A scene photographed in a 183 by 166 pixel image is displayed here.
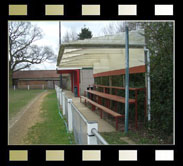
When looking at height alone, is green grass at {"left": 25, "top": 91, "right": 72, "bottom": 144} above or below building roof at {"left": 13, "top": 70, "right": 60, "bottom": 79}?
below

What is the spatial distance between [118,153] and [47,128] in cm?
465

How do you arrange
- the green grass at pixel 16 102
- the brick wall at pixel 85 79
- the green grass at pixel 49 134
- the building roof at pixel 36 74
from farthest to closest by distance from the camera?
the building roof at pixel 36 74 < the brick wall at pixel 85 79 < the green grass at pixel 16 102 < the green grass at pixel 49 134

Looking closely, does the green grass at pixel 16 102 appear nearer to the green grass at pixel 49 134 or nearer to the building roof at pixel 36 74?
the green grass at pixel 49 134

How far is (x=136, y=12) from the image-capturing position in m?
1.93

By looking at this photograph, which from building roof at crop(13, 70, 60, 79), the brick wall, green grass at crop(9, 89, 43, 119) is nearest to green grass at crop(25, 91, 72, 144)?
green grass at crop(9, 89, 43, 119)

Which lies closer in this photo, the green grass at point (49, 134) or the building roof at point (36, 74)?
the green grass at point (49, 134)

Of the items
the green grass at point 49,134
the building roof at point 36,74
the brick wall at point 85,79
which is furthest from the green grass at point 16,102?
the building roof at point 36,74

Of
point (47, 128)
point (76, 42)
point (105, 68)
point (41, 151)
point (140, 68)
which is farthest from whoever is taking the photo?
point (105, 68)

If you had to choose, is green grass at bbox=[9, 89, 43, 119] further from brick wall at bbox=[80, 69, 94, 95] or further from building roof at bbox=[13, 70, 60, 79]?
building roof at bbox=[13, 70, 60, 79]

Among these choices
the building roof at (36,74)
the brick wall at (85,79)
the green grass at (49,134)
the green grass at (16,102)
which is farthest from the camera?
the building roof at (36,74)

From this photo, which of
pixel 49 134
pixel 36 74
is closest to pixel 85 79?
pixel 49 134
